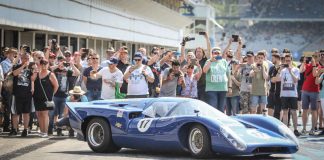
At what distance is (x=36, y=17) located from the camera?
23.3 meters

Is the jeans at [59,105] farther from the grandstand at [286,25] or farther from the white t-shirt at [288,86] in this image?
the grandstand at [286,25]

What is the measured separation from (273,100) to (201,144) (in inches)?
295

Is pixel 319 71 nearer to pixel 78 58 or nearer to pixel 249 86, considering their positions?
pixel 249 86

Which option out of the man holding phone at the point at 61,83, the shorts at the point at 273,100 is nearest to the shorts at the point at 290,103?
the shorts at the point at 273,100

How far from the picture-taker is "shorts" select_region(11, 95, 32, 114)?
15000 millimetres

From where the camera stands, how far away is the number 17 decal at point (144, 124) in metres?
11.2

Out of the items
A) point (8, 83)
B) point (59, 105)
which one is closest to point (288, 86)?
point (59, 105)

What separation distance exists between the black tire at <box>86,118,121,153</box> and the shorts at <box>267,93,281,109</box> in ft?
21.7

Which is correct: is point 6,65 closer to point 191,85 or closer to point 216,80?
point 191,85

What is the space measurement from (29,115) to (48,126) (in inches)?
17.6

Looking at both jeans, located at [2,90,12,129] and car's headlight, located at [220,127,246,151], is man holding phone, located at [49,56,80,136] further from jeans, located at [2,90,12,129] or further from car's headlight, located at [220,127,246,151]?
car's headlight, located at [220,127,246,151]

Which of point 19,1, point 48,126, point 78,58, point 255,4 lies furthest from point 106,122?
point 255,4

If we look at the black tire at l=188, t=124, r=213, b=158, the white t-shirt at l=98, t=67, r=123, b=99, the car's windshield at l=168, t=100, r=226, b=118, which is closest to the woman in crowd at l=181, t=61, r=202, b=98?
the white t-shirt at l=98, t=67, r=123, b=99

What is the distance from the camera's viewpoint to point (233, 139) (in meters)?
10.3
